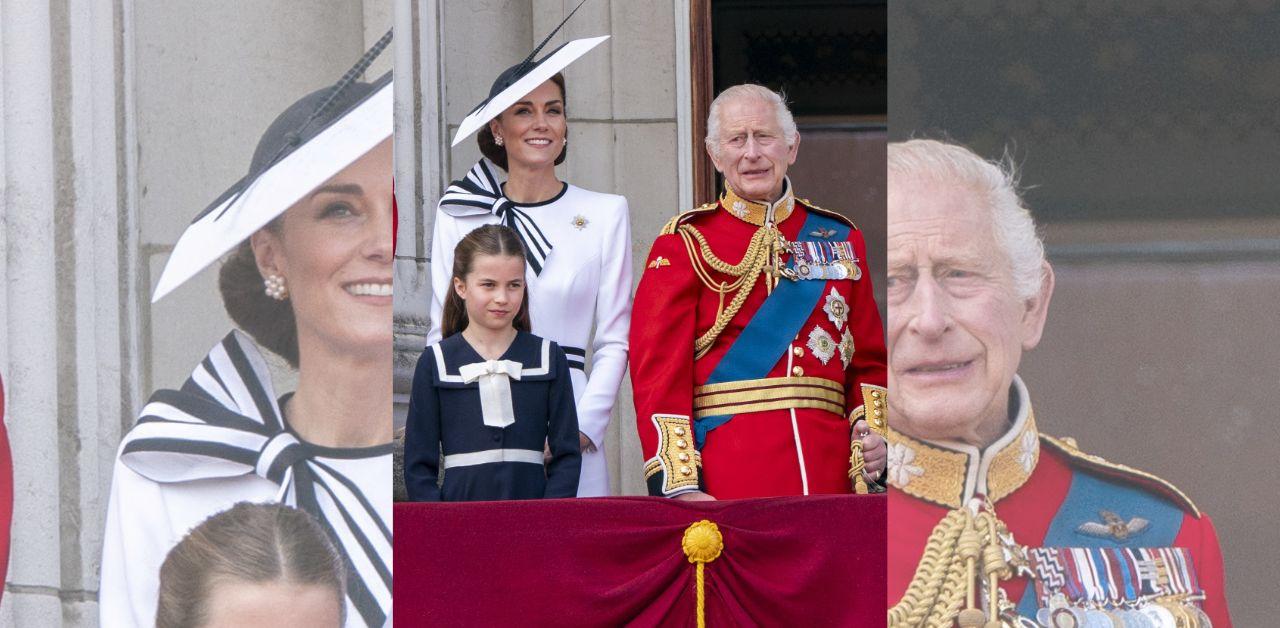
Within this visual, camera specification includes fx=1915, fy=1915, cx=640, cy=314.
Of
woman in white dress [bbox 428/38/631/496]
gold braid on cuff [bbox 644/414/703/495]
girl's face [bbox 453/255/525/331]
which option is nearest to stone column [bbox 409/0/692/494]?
woman in white dress [bbox 428/38/631/496]

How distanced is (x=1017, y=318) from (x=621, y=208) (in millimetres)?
1714

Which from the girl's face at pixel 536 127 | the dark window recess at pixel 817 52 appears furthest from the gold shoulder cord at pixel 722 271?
the dark window recess at pixel 817 52

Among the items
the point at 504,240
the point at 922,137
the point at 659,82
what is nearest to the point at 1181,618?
the point at 922,137

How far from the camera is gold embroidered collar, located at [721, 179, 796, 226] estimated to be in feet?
14.3

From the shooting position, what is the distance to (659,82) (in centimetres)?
594

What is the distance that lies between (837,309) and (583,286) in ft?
2.39

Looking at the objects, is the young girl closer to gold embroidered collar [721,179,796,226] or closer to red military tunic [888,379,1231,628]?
gold embroidered collar [721,179,796,226]

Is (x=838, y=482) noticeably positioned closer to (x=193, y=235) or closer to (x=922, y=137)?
(x=922, y=137)

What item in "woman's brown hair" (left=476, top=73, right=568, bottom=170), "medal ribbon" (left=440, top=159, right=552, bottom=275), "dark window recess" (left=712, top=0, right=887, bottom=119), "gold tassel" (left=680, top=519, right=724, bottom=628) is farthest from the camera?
"dark window recess" (left=712, top=0, right=887, bottom=119)

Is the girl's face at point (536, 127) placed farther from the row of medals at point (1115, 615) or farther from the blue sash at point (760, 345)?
the row of medals at point (1115, 615)

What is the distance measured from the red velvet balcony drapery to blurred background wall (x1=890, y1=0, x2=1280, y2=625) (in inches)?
27.5

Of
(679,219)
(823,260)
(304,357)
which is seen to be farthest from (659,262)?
(304,357)

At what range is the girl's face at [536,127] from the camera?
15.7ft

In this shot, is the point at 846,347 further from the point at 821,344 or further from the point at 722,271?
the point at 722,271
